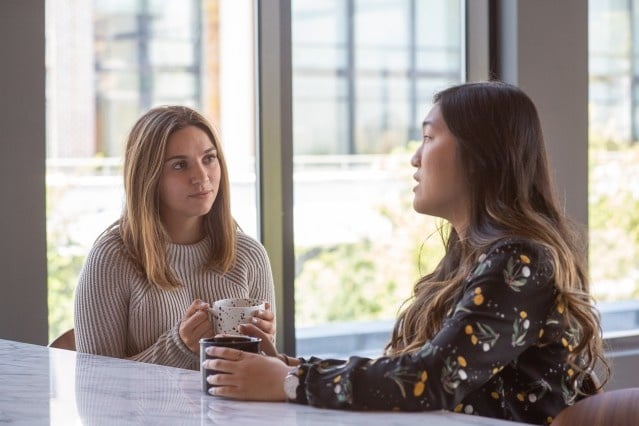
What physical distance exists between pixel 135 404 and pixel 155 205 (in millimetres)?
1168

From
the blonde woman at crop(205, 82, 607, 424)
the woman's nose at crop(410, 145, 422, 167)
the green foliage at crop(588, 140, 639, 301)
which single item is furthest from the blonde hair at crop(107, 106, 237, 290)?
the green foliage at crop(588, 140, 639, 301)

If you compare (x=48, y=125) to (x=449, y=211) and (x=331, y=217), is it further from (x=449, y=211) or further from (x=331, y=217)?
(x=449, y=211)

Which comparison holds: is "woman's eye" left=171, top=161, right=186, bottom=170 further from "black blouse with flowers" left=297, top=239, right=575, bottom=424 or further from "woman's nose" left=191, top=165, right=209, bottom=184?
"black blouse with flowers" left=297, top=239, right=575, bottom=424

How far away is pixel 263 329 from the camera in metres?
2.00

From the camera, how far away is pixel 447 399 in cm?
147

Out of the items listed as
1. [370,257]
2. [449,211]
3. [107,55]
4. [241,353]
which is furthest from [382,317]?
[241,353]

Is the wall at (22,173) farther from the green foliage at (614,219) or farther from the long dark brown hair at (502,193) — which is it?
the green foliage at (614,219)

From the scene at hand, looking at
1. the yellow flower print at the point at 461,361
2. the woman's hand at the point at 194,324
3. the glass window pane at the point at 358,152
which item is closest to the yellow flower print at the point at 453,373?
the yellow flower print at the point at 461,361

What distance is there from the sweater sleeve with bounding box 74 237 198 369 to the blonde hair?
0.05m

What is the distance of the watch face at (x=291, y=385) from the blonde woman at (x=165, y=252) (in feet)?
2.68

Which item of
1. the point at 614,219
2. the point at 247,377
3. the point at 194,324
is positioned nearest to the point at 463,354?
the point at 247,377

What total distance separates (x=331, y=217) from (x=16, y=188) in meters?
1.28

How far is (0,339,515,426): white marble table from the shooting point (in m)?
1.39

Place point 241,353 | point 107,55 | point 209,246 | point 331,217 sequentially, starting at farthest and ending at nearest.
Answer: point 331,217, point 107,55, point 209,246, point 241,353
